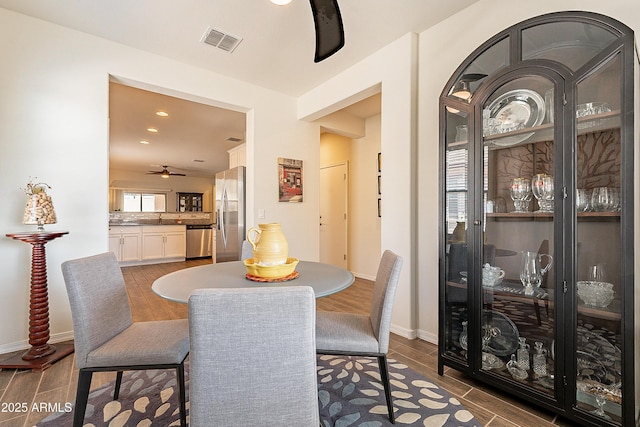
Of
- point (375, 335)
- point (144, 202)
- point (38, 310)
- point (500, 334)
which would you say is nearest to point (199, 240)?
point (144, 202)

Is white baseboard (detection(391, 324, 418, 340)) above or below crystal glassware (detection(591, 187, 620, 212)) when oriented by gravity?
below

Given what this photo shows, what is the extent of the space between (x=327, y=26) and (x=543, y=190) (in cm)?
147

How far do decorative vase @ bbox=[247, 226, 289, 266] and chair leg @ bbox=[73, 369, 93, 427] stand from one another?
33.6 inches

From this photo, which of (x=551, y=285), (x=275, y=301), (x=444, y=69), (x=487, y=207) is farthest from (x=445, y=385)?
(x=444, y=69)

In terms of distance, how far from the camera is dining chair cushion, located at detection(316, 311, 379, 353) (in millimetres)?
1442

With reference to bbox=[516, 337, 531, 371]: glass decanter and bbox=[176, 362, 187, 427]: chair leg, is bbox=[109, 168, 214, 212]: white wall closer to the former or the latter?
bbox=[176, 362, 187, 427]: chair leg

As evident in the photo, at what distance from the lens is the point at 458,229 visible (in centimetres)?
193

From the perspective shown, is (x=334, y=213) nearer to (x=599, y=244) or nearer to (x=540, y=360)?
(x=540, y=360)

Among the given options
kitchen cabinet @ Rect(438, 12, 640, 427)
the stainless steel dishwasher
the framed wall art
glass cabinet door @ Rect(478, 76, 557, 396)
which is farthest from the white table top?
the stainless steel dishwasher

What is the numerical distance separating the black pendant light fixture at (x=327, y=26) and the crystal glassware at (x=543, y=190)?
4.31ft

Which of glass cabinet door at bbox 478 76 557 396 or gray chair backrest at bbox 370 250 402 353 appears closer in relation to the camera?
gray chair backrest at bbox 370 250 402 353

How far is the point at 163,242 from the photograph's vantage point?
6.74 metres

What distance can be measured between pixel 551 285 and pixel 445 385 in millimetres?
864

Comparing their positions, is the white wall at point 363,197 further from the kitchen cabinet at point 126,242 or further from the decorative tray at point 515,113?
the kitchen cabinet at point 126,242
